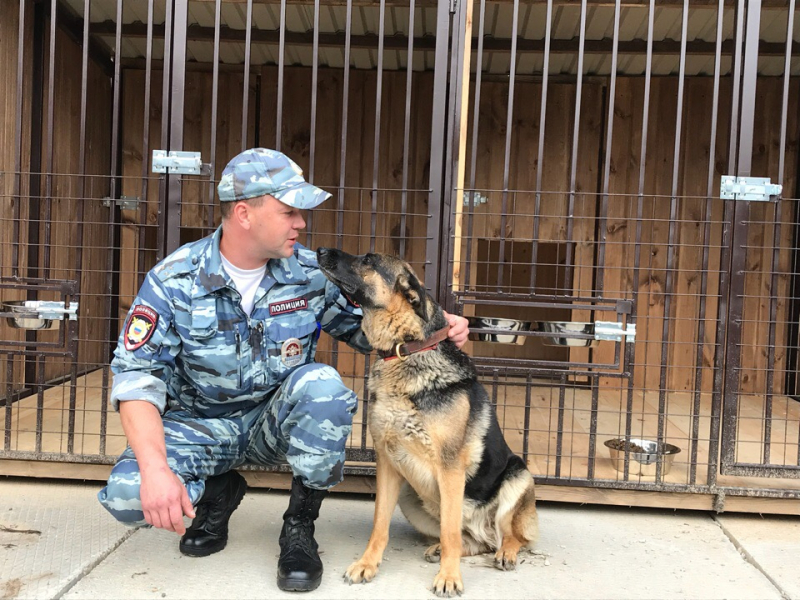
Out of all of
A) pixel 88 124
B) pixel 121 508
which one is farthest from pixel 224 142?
pixel 121 508

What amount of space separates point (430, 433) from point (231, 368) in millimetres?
852

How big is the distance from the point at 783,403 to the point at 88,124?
6833mm

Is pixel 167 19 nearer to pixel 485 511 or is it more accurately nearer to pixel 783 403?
pixel 485 511

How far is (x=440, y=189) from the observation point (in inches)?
136

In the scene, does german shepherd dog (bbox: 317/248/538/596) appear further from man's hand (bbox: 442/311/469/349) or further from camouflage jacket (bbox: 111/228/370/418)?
camouflage jacket (bbox: 111/228/370/418)

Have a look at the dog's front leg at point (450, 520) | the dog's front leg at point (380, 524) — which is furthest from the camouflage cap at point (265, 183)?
the dog's front leg at point (450, 520)

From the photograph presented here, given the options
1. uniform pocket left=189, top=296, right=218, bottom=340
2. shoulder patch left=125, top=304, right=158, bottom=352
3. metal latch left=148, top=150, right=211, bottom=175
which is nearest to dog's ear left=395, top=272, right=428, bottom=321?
uniform pocket left=189, top=296, right=218, bottom=340

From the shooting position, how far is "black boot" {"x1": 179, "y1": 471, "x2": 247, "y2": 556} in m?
2.81

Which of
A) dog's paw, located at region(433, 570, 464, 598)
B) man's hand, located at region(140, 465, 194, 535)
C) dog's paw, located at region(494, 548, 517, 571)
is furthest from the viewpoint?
dog's paw, located at region(494, 548, 517, 571)

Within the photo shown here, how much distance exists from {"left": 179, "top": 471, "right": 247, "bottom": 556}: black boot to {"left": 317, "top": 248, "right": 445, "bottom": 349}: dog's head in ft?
3.06

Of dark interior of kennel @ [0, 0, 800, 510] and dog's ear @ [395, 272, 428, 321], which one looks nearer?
dog's ear @ [395, 272, 428, 321]

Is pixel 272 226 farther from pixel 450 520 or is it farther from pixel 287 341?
pixel 450 520

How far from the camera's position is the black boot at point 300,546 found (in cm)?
252

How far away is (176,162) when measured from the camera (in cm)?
345
